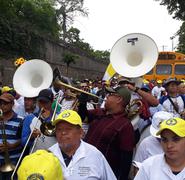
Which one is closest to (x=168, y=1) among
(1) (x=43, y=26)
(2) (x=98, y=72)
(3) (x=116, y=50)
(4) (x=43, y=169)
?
(1) (x=43, y=26)

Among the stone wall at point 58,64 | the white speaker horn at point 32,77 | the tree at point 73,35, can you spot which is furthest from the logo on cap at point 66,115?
the tree at point 73,35

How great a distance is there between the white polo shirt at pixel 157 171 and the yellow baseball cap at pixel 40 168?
86 centimetres

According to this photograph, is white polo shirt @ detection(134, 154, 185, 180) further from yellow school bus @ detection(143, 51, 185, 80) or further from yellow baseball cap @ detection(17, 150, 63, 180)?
yellow school bus @ detection(143, 51, 185, 80)

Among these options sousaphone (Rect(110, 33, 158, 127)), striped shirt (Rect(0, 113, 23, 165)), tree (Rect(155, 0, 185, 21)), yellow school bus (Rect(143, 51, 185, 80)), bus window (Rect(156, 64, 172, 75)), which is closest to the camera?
striped shirt (Rect(0, 113, 23, 165))

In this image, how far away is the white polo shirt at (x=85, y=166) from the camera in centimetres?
310

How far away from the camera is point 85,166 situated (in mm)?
3146

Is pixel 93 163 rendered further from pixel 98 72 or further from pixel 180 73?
pixel 98 72

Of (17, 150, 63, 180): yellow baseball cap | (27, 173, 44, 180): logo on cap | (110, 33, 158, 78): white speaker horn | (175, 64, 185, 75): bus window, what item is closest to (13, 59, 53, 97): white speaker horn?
(110, 33, 158, 78): white speaker horn

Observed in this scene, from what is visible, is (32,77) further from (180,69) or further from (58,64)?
(58,64)

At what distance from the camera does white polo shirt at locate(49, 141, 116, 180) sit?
122 inches

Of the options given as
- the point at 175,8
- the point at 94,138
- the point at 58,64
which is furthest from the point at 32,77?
the point at 175,8

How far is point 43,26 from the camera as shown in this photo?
35.1 metres

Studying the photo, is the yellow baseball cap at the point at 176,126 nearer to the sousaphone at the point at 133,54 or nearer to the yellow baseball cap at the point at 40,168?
the yellow baseball cap at the point at 40,168

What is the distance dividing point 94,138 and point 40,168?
1.99 meters
